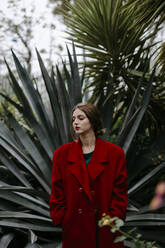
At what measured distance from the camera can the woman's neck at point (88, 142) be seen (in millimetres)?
1474

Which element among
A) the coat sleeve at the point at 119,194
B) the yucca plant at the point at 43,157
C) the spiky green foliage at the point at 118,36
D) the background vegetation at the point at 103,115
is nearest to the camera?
the coat sleeve at the point at 119,194

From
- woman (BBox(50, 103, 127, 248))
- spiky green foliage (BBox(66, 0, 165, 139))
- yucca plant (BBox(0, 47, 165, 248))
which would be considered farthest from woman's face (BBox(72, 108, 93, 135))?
spiky green foliage (BBox(66, 0, 165, 139))

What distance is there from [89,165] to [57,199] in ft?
0.86

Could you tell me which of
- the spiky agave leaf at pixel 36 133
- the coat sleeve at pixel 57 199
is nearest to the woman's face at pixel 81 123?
the coat sleeve at pixel 57 199

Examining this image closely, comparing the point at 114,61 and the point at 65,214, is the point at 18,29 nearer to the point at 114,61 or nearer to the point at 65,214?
the point at 114,61

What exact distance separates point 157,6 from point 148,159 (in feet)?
4.86

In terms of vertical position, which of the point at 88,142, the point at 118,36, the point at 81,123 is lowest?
the point at 88,142

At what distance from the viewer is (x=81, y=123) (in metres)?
1.43

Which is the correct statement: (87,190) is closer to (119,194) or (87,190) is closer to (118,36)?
(119,194)

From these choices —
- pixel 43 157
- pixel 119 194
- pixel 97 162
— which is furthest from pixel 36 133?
pixel 119 194

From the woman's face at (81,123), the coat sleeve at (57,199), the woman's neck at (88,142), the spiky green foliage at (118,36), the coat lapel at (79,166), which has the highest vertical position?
the spiky green foliage at (118,36)

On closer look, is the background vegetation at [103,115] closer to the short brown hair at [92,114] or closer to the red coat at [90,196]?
the red coat at [90,196]

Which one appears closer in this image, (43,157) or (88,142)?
(88,142)

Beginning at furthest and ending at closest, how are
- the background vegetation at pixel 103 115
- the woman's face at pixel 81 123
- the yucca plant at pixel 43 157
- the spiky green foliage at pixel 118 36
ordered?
the spiky green foliage at pixel 118 36 → the background vegetation at pixel 103 115 → the yucca plant at pixel 43 157 → the woman's face at pixel 81 123
